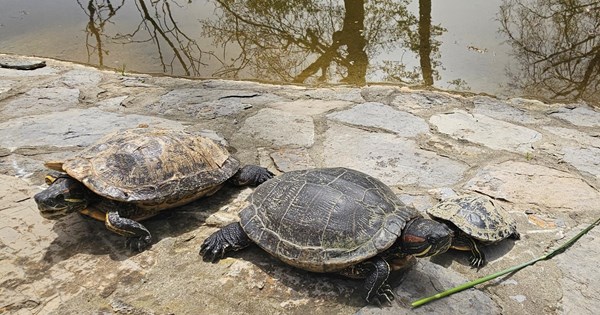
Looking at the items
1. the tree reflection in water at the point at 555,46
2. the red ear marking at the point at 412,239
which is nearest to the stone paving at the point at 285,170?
the red ear marking at the point at 412,239

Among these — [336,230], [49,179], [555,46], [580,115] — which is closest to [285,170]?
[336,230]

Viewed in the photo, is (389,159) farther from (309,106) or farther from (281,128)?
(309,106)

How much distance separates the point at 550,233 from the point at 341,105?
250 centimetres

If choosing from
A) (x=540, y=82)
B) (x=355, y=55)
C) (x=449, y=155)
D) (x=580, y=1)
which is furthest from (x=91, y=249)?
(x=580, y=1)

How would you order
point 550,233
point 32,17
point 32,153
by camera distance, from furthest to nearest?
point 32,17 → point 32,153 → point 550,233

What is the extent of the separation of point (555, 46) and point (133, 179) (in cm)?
717

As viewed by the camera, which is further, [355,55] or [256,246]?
[355,55]

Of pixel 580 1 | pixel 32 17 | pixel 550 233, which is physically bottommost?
pixel 550 233

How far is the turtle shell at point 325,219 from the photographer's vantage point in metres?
2.56

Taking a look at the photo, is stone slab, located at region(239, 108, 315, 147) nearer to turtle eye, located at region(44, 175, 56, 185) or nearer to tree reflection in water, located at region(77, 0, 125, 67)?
turtle eye, located at region(44, 175, 56, 185)

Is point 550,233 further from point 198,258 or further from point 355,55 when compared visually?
point 355,55

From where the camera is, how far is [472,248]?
9.43 ft

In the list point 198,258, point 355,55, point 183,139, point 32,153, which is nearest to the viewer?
point 198,258

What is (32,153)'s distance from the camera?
3.80 meters
